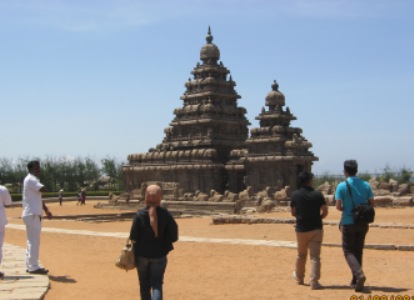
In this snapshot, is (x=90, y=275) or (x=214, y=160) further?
(x=214, y=160)

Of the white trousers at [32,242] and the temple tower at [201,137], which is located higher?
the temple tower at [201,137]

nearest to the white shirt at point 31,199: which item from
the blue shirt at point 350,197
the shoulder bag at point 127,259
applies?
the shoulder bag at point 127,259

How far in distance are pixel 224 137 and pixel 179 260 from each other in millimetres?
33357

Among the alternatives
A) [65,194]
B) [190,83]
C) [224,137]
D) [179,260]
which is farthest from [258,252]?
[65,194]

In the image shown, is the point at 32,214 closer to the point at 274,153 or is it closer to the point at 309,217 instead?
the point at 309,217

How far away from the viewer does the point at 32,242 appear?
9406 millimetres

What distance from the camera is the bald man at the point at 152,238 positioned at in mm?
6242

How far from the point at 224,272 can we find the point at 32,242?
322 centimetres

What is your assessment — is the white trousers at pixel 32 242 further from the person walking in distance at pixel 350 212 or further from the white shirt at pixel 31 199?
the person walking in distance at pixel 350 212

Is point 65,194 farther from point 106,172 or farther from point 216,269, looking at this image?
point 216,269

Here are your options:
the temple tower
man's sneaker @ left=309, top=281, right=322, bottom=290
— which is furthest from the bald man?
the temple tower

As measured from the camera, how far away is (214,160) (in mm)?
41406
